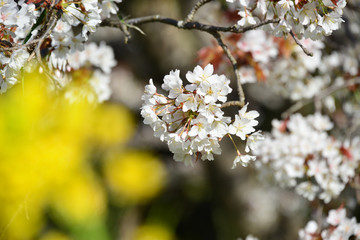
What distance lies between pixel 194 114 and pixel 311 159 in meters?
0.90

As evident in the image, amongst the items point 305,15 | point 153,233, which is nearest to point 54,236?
point 153,233

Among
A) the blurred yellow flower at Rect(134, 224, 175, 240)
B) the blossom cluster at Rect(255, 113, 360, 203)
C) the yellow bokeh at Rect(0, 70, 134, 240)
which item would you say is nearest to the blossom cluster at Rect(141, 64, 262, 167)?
the blossom cluster at Rect(255, 113, 360, 203)

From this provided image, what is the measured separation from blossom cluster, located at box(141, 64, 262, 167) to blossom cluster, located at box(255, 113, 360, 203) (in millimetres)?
770

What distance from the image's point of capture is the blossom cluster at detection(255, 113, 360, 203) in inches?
66.7

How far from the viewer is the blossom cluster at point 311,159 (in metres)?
1.69

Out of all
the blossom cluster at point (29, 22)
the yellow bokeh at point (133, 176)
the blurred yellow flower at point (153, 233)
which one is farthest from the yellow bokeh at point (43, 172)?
the blossom cluster at point (29, 22)

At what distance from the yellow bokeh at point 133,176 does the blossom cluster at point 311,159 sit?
6.54 ft

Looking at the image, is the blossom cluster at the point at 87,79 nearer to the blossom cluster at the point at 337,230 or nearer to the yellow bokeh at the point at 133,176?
the blossom cluster at the point at 337,230

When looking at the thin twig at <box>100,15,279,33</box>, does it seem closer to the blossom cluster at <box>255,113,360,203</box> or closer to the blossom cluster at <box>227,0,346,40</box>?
the blossom cluster at <box>227,0,346,40</box>

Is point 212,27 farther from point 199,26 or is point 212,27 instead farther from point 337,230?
point 337,230

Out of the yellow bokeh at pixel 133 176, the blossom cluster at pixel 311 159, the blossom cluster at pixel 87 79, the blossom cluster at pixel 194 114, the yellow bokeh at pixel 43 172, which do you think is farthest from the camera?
the yellow bokeh at pixel 133 176

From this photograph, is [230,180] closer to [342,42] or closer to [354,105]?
[354,105]

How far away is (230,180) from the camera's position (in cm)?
260

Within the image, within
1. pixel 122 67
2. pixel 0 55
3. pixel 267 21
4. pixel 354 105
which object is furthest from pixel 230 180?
pixel 122 67
